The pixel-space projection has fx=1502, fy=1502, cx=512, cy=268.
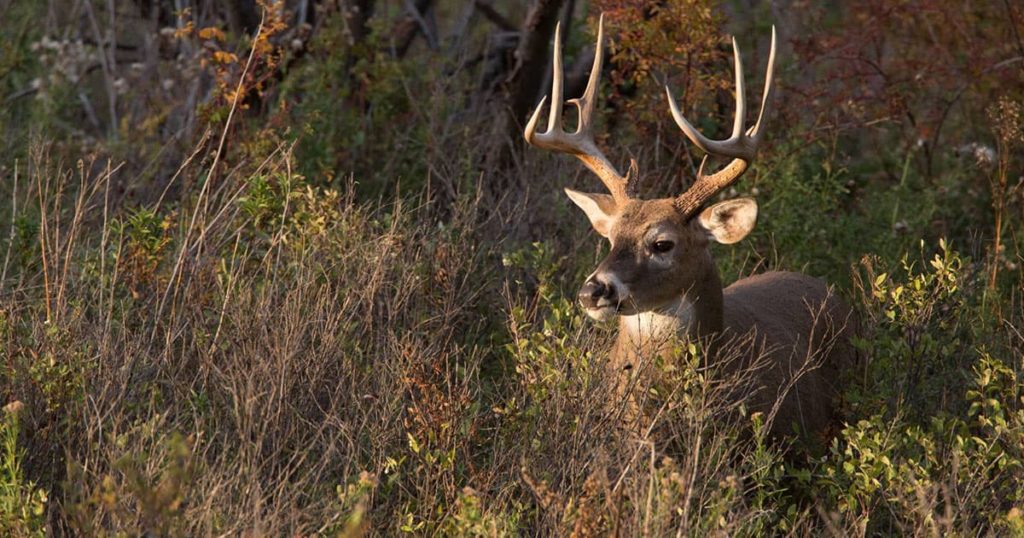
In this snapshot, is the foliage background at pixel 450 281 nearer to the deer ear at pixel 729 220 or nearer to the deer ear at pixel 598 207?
the deer ear at pixel 598 207

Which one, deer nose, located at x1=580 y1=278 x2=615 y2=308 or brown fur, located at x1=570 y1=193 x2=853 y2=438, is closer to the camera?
deer nose, located at x1=580 y1=278 x2=615 y2=308

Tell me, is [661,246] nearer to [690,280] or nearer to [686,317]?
[690,280]

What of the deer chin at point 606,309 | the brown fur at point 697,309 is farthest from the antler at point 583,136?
the deer chin at point 606,309

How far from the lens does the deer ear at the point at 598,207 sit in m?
5.96

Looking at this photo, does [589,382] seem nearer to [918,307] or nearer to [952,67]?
[918,307]

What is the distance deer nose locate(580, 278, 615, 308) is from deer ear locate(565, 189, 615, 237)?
648mm

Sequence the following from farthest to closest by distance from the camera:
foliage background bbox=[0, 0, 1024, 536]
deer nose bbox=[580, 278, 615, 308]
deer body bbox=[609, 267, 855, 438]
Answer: deer body bbox=[609, 267, 855, 438] → deer nose bbox=[580, 278, 615, 308] → foliage background bbox=[0, 0, 1024, 536]

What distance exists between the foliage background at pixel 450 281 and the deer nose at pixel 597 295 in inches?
4.6

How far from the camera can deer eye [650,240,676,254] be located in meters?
5.54

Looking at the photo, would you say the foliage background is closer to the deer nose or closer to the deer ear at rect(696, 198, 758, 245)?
the deer nose

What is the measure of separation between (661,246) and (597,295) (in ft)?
1.37

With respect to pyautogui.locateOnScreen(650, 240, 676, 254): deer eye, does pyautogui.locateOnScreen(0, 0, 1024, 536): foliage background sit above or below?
below

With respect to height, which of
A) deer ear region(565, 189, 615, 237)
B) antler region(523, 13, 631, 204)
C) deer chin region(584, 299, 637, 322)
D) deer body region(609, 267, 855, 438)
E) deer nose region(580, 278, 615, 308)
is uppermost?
antler region(523, 13, 631, 204)

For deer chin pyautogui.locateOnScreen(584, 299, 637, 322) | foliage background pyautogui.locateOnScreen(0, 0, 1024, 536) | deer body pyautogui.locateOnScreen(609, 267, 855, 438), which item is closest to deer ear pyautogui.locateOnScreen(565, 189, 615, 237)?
foliage background pyautogui.locateOnScreen(0, 0, 1024, 536)
